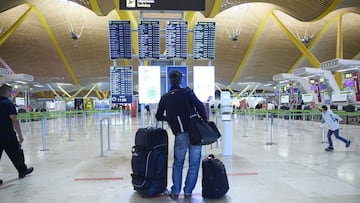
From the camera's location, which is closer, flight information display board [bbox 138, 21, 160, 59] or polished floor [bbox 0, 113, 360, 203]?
polished floor [bbox 0, 113, 360, 203]

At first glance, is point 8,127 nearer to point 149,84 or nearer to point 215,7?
point 149,84

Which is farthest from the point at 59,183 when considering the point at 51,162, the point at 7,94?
the point at 51,162

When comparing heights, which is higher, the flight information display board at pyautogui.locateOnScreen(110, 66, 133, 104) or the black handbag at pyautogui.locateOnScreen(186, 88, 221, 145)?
the flight information display board at pyautogui.locateOnScreen(110, 66, 133, 104)

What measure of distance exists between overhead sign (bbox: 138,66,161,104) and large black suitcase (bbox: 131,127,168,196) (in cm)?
313

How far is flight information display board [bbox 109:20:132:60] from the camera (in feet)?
25.2

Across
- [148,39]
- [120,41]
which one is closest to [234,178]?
[148,39]

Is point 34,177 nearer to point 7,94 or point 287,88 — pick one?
point 7,94

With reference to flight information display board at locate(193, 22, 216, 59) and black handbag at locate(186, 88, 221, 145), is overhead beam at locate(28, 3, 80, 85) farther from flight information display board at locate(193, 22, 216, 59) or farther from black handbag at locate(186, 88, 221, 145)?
black handbag at locate(186, 88, 221, 145)

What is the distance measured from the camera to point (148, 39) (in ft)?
24.9

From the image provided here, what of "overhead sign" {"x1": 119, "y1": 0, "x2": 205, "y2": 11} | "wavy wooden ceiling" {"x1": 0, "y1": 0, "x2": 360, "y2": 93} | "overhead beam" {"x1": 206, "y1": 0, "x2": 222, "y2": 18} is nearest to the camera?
"overhead sign" {"x1": 119, "y1": 0, "x2": 205, "y2": 11}

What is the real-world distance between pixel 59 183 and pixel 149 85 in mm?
3179

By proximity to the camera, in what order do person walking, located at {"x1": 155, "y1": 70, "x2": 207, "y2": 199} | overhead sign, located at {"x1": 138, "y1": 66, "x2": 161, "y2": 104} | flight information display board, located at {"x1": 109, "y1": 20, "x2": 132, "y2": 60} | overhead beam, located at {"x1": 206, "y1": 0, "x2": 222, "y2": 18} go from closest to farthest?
person walking, located at {"x1": 155, "y1": 70, "x2": 207, "y2": 199}, overhead sign, located at {"x1": 138, "y1": 66, "x2": 161, "y2": 104}, flight information display board, located at {"x1": 109, "y1": 20, "x2": 132, "y2": 60}, overhead beam, located at {"x1": 206, "y1": 0, "x2": 222, "y2": 18}

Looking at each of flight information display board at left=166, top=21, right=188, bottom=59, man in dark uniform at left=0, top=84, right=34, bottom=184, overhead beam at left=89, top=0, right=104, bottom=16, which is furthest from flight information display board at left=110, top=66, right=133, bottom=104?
overhead beam at left=89, top=0, right=104, bottom=16

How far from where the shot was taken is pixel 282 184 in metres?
4.92
